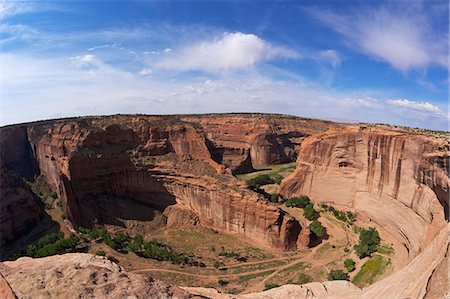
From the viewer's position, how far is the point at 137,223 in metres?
45.1

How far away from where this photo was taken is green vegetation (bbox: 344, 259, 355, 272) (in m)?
33.5

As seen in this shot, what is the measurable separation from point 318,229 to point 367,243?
6448 mm

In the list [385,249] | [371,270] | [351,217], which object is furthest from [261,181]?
[371,270]

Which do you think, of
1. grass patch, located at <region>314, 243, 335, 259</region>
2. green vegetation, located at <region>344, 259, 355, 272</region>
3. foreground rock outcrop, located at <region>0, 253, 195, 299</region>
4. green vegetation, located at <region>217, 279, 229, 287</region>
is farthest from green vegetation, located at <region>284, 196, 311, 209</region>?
foreground rock outcrop, located at <region>0, 253, 195, 299</region>

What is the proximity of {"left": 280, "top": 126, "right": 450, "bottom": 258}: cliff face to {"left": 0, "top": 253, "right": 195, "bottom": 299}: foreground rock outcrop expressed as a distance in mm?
24448

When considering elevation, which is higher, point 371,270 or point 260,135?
point 260,135

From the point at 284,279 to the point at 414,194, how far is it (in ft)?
52.5

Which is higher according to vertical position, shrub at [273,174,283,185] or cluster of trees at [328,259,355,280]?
shrub at [273,174,283,185]

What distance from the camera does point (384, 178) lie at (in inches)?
1483

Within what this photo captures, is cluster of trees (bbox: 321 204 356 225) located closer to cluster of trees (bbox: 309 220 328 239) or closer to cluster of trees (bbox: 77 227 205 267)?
cluster of trees (bbox: 309 220 328 239)

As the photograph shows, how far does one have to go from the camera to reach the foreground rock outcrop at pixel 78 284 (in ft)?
29.2

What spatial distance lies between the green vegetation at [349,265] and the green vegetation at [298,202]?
48.0 feet

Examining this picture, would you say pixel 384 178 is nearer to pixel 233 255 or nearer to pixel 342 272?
pixel 342 272

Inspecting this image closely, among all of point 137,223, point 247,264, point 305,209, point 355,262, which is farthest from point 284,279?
point 137,223
